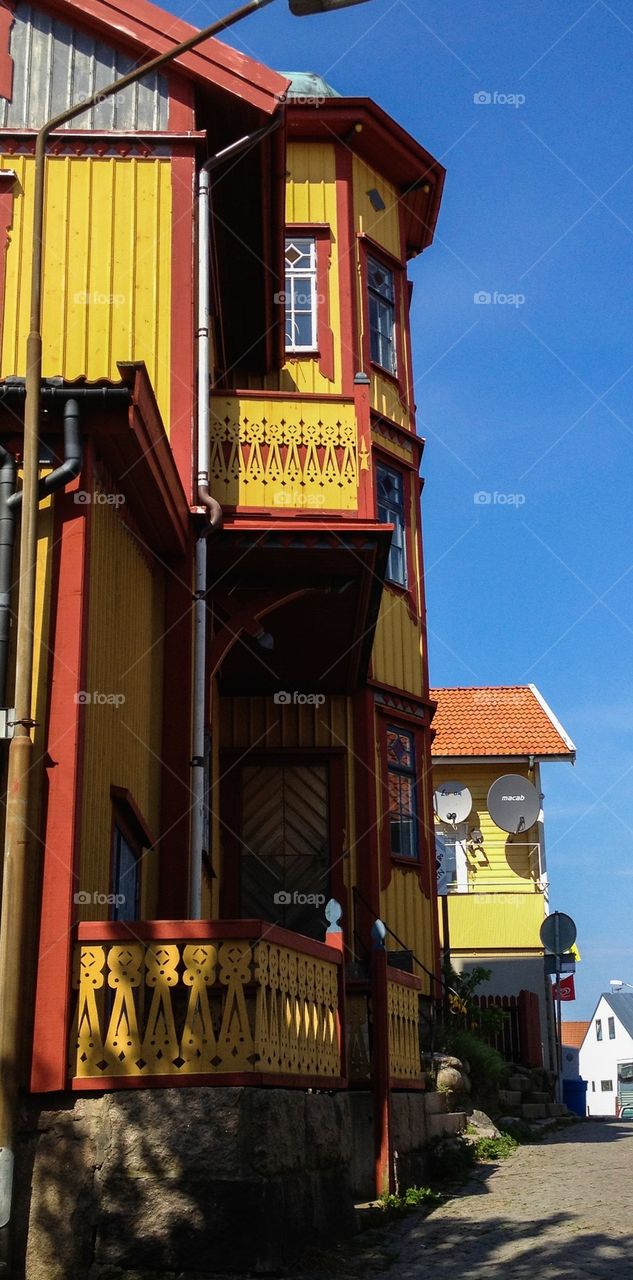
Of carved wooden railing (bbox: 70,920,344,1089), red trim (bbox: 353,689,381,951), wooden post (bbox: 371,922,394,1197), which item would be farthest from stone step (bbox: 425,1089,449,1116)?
carved wooden railing (bbox: 70,920,344,1089)

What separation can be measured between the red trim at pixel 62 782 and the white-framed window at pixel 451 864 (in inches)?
727

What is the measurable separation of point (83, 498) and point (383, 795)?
8.69m

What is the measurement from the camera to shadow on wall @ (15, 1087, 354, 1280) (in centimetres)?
741

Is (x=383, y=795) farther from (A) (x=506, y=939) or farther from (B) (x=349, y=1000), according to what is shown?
(A) (x=506, y=939)

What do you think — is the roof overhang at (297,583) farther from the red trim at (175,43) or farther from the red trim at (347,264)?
the red trim at (347,264)

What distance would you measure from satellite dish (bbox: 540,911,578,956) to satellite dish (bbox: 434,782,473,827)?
3442 millimetres

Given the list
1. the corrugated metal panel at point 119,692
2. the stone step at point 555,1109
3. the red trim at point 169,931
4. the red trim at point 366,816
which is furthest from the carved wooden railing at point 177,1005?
the stone step at point 555,1109

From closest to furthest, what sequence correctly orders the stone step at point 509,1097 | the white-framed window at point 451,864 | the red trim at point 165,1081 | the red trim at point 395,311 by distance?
the red trim at point 165,1081, the stone step at point 509,1097, the red trim at point 395,311, the white-framed window at point 451,864

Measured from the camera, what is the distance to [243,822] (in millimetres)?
16688

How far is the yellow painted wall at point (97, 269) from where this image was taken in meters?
11.9

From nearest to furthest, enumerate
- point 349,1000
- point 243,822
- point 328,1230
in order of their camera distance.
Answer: point 328,1230
point 349,1000
point 243,822

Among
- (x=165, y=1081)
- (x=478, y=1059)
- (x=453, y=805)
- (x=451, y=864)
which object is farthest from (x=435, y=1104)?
(x=451, y=864)

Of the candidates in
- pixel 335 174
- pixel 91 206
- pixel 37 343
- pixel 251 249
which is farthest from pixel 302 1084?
pixel 335 174

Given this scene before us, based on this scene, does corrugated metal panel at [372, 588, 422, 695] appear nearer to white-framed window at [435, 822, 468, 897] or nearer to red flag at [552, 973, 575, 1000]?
white-framed window at [435, 822, 468, 897]
